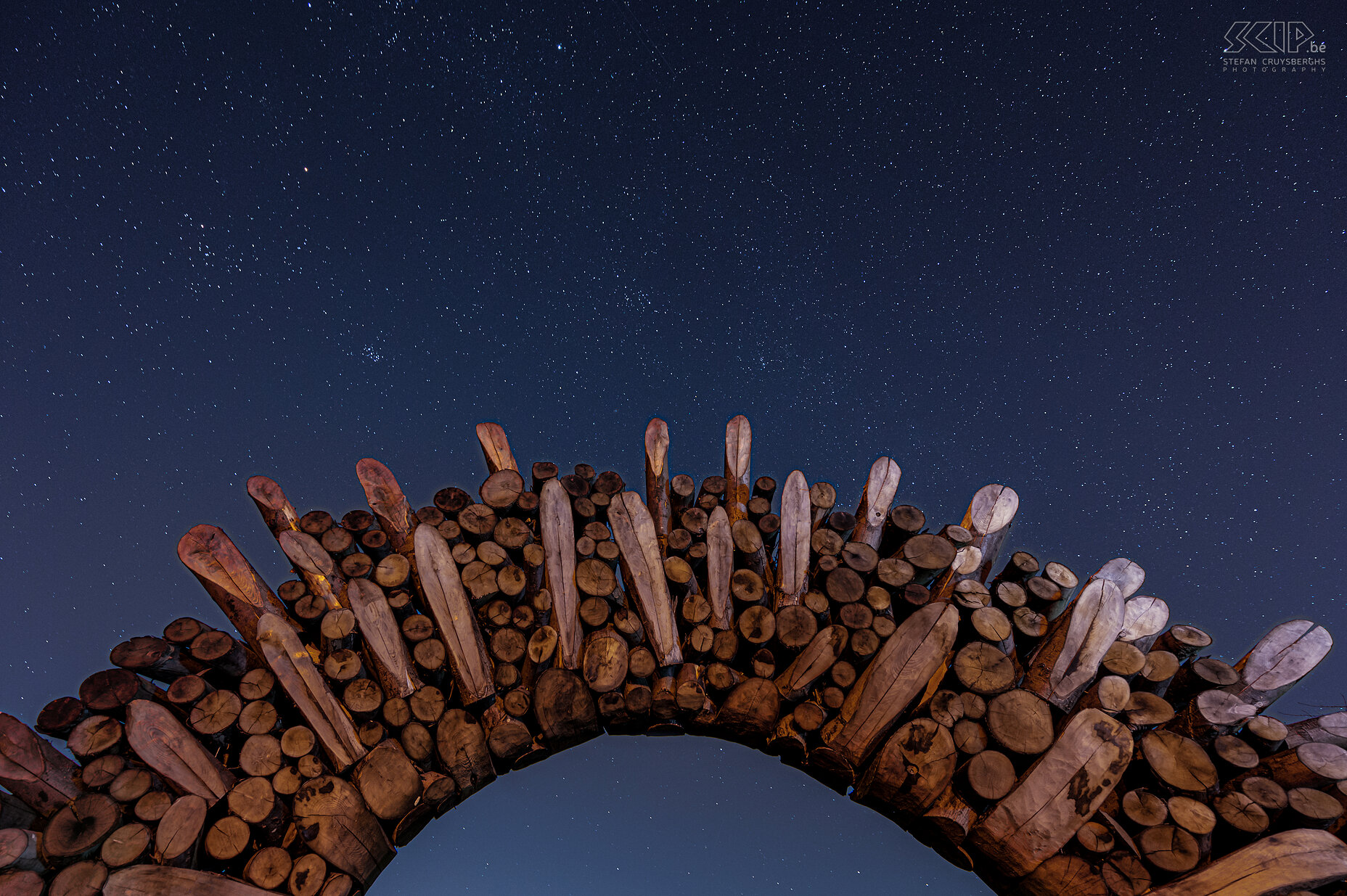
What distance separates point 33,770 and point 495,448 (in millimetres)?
1978

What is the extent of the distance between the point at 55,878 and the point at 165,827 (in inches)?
11.4

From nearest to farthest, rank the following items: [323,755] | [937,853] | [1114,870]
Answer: [1114,870]
[323,755]
[937,853]

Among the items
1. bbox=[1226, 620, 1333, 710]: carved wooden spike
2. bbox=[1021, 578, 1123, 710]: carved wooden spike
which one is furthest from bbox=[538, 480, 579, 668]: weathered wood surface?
bbox=[1226, 620, 1333, 710]: carved wooden spike

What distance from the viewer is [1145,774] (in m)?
2.36

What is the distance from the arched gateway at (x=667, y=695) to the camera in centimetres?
213

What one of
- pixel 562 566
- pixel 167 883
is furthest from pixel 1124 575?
pixel 167 883

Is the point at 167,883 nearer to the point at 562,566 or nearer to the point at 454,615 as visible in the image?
the point at 454,615

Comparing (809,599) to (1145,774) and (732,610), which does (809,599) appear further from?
(1145,774)

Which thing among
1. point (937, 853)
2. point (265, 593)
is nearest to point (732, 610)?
point (937, 853)

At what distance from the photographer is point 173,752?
7.16 feet

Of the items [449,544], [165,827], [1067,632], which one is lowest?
[165,827]

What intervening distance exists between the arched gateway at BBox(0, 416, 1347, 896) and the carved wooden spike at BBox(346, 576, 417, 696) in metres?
0.01

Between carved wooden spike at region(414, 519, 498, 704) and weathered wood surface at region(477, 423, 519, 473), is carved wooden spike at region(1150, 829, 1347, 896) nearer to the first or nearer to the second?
carved wooden spike at region(414, 519, 498, 704)

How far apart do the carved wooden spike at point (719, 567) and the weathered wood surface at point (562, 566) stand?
0.62 metres
